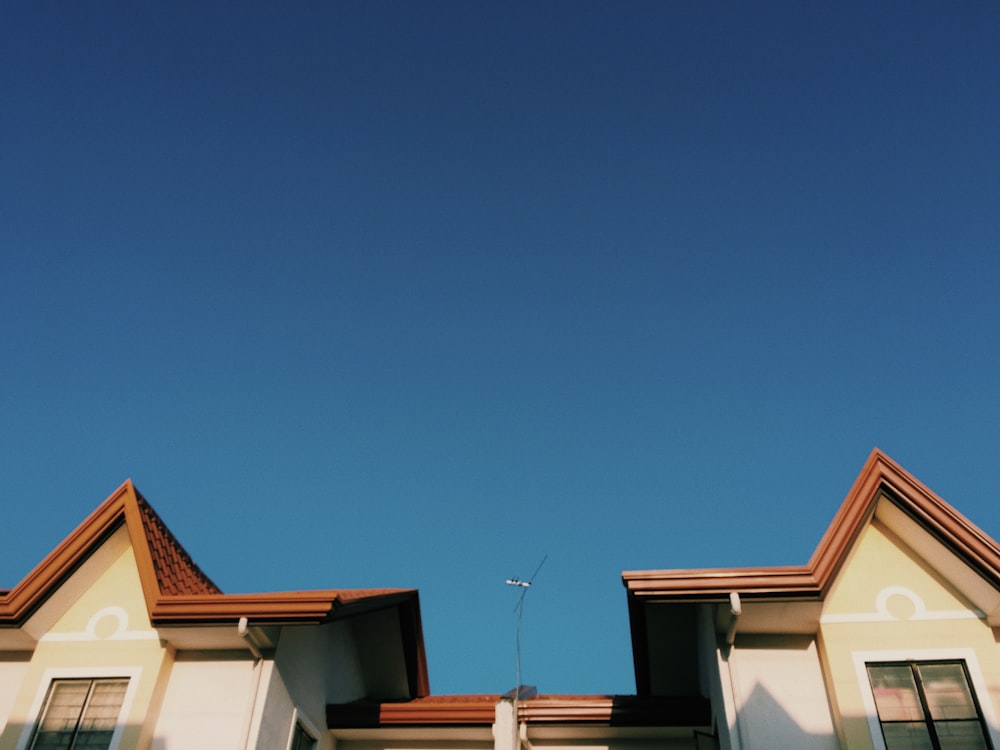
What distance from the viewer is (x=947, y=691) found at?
948cm

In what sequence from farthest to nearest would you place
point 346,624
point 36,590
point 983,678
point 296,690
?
point 346,624
point 296,690
point 36,590
point 983,678

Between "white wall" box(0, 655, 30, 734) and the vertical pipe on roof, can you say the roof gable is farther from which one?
"white wall" box(0, 655, 30, 734)

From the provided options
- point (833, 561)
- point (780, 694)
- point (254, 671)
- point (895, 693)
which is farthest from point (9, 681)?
point (895, 693)

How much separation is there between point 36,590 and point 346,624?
501cm

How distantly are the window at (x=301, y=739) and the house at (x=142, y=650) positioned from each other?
0.04 meters

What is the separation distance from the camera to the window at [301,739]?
11500 mm

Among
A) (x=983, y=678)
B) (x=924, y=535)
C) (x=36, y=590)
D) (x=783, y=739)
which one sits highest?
(x=924, y=535)

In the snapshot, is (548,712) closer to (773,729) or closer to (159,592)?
(773,729)

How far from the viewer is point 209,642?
36.0 feet

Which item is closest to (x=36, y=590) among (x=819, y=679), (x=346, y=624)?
(x=346, y=624)

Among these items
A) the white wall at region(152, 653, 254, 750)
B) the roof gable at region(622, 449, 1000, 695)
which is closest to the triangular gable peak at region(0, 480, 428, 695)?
the white wall at region(152, 653, 254, 750)

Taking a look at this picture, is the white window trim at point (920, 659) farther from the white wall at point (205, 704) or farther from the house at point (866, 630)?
the white wall at point (205, 704)

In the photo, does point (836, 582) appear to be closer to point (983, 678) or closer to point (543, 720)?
point (983, 678)

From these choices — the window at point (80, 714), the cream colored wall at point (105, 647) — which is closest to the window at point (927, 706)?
the cream colored wall at point (105, 647)
